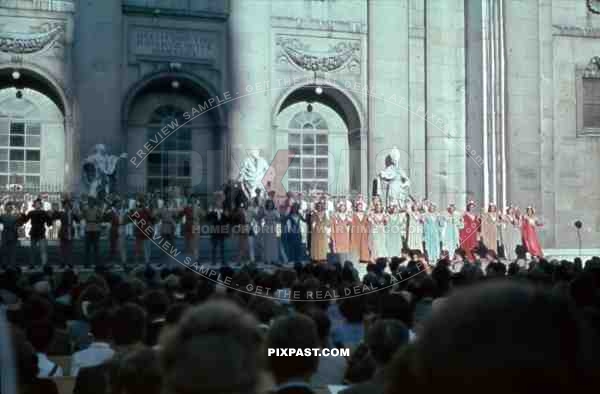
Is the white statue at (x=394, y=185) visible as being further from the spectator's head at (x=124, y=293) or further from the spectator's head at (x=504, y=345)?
the spectator's head at (x=504, y=345)

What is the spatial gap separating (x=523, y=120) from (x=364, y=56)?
640 centimetres

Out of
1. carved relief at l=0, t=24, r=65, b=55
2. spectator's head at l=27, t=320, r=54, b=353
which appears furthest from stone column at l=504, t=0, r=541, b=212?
spectator's head at l=27, t=320, r=54, b=353

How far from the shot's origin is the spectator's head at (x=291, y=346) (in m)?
3.98

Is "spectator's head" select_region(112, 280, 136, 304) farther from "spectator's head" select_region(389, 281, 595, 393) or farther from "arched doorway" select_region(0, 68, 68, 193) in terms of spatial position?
"arched doorway" select_region(0, 68, 68, 193)

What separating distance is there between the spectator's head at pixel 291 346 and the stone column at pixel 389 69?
25387mm

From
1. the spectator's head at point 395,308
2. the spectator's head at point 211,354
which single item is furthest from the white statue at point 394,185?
the spectator's head at point 211,354

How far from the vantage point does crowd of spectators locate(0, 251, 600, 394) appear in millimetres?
1268

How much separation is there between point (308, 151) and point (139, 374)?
2670 centimetres

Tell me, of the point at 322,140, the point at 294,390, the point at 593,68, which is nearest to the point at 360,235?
the point at 322,140

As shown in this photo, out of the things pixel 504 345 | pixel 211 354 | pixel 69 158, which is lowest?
pixel 211 354

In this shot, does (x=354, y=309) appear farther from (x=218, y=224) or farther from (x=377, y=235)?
(x=377, y=235)

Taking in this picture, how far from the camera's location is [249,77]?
28047mm

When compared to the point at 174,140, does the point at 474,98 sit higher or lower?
higher

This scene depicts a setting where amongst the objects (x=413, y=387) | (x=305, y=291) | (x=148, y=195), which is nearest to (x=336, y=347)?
(x=305, y=291)
